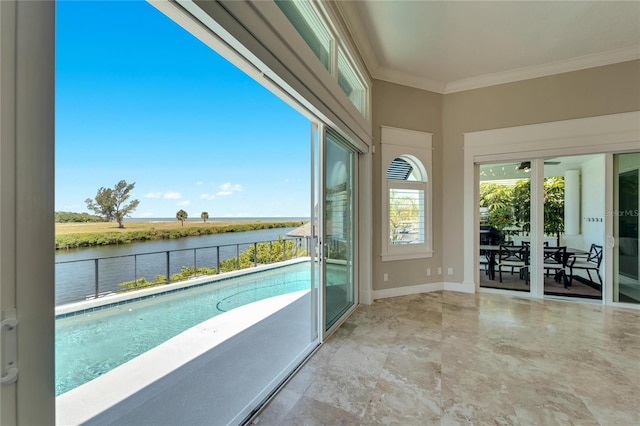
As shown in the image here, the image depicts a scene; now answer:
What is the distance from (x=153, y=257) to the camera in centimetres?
580

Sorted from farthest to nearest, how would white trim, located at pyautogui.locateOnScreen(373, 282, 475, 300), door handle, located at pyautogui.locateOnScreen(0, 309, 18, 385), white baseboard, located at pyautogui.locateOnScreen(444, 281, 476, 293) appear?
white baseboard, located at pyautogui.locateOnScreen(444, 281, 476, 293)
white trim, located at pyautogui.locateOnScreen(373, 282, 475, 300)
door handle, located at pyautogui.locateOnScreen(0, 309, 18, 385)

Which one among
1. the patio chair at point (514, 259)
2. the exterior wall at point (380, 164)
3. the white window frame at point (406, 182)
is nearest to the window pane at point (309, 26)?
the exterior wall at point (380, 164)

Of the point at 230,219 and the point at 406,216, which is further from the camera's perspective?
the point at 230,219

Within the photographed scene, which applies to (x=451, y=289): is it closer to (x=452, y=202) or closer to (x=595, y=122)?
(x=452, y=202)

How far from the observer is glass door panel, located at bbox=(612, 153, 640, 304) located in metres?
3.83

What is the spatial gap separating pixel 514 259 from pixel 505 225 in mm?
588

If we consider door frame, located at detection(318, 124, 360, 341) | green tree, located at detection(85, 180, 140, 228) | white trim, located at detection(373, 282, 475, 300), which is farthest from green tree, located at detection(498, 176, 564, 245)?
green tree, located at detection(85, 180, 140, 228)

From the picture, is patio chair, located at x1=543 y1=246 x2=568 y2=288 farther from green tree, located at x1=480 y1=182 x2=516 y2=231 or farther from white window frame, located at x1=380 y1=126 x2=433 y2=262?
white window frame, located at x1=380 y1=126 x2=433 y2=262

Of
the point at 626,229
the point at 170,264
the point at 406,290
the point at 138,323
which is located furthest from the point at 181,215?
the point at 626,229

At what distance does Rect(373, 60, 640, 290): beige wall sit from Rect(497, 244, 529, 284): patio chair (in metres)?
0.68

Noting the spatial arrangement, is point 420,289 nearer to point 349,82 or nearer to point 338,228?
point 338,228

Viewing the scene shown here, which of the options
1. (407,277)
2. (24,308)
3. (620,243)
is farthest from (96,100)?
(620,243)

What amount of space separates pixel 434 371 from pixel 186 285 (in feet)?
19.9

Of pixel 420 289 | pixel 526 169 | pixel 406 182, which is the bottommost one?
pixel 420 289
